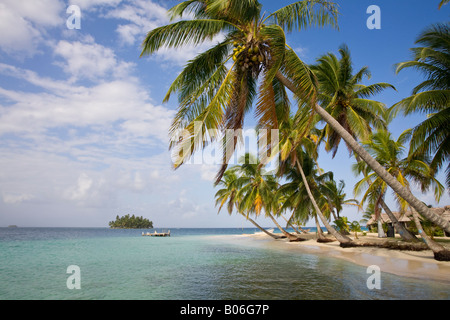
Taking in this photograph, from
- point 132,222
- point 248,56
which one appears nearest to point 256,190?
point 248,56

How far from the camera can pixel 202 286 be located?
8.54 metres

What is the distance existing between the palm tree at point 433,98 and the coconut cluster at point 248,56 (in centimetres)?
552

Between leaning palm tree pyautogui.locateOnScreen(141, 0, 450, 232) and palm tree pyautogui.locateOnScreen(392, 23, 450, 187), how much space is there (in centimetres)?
314

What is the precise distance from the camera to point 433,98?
8898mm

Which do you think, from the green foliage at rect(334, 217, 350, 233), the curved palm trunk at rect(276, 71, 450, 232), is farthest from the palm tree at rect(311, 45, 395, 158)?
the green foliage at rect(334, 217, 350, 233)

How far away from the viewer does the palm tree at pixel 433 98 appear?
349 inches

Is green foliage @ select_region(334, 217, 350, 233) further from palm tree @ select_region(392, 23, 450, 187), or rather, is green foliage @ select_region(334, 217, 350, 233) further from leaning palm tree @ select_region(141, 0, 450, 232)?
leaning palm tree @ select_region(141, 0, 450, 232)

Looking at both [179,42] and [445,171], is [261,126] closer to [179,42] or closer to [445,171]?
[179,42]

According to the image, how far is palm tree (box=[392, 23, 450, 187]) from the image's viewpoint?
887 cm

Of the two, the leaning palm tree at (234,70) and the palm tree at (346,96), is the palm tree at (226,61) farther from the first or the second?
the palm tree at (346,96)
